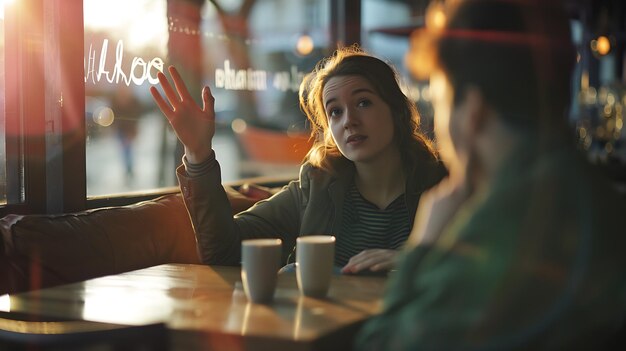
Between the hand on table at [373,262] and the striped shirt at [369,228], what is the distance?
46 cm

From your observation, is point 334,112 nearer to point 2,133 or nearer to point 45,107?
point 45,107

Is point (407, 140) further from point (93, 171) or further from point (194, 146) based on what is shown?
point (93, 171)

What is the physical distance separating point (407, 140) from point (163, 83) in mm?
887

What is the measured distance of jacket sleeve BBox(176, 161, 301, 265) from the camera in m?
2.65

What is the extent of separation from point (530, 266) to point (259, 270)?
2.81 ft

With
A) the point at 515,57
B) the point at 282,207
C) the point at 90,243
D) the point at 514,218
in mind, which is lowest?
the point at 90,243

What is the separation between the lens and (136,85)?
379cm

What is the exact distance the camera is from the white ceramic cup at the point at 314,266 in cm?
194

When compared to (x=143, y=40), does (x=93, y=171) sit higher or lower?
lower

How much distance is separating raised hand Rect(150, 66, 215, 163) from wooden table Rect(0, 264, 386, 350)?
407 mm

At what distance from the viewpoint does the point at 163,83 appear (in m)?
2.63

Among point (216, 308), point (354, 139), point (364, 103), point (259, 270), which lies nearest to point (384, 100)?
point (364, 103)

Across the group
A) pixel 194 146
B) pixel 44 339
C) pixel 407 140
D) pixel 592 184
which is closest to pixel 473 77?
pixel 592 184

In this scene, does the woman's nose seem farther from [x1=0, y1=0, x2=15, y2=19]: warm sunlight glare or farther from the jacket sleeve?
[x1=0, y1=0, x2=15, y2=19]: warm sunlight glare
